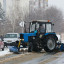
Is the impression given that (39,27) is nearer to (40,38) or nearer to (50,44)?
(40,38)

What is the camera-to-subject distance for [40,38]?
20219 mm

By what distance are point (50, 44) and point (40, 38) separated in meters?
1.03

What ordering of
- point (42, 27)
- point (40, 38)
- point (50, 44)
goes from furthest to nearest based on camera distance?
point (42, 27) < point (50, 44) < point (40, 38)

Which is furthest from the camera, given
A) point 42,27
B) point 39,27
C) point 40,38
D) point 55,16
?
point 55,16

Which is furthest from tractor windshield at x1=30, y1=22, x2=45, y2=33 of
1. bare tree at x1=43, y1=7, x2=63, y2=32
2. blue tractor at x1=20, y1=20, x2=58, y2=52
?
bare tree at x1=43, y1=7, x2=63, y2=32

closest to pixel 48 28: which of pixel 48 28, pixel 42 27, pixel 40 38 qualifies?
pixel 48 28

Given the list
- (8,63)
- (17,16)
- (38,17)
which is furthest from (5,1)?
(8,63)

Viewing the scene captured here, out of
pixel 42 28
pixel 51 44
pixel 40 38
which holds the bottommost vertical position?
pixel 51 44

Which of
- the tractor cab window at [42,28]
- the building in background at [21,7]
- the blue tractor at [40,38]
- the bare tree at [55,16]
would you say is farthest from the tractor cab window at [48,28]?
the building in background at [21,7]

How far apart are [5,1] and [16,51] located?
3574 inches

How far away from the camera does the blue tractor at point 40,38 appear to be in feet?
66.3

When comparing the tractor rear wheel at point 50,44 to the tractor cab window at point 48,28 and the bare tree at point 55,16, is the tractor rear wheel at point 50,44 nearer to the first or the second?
the tractor cab window at point 48,28

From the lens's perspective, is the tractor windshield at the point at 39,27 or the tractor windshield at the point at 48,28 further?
the tractor windshield at the point at 48,28

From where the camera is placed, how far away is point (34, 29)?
21.1m
